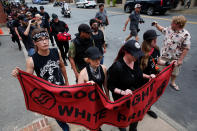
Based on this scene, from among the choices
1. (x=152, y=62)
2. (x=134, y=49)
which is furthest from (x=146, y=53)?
(x=134, y=49)

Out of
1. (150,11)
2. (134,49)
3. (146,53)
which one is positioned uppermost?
(150,11)

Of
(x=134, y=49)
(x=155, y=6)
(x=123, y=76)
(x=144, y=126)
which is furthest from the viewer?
(x=155, y=6)

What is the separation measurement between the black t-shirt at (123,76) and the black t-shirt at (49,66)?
901 mm

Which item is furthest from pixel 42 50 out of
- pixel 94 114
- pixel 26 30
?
pixel 26 30

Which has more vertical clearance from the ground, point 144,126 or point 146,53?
point 146,53

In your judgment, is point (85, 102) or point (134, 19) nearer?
point (85, 102)

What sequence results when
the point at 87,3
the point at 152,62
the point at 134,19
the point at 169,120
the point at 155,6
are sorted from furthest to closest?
the point at 87,3
the point at 155,6
the point at 134,19
the point at 169,120
the point at 152,62

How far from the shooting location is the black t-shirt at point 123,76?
2146 millimetres

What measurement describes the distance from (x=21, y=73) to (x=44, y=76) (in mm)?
385

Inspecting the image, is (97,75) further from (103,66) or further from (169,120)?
(169,120)

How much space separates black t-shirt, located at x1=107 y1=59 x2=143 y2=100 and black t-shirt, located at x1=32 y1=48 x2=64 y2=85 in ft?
2.96

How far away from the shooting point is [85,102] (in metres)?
2.18

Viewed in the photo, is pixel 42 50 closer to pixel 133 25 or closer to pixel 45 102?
pixel 45 102

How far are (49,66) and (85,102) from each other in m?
0.85
